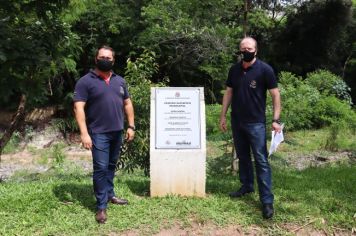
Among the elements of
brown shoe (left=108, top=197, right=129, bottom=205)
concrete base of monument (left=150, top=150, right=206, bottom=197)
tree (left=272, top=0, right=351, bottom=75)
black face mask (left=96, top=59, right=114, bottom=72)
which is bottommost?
brown shoe (left=108, top=197, right=129, bottom=205)

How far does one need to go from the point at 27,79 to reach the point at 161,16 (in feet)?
37.9

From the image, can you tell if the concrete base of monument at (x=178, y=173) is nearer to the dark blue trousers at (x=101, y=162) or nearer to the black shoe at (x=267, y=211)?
the dark blue trousers at (x=101, y=162)

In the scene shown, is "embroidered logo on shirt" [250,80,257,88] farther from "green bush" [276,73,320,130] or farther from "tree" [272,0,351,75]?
"tree" [272,0,351,75]

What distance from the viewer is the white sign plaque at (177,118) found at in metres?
5.84

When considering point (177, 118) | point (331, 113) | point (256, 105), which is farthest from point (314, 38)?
point (256, 105)

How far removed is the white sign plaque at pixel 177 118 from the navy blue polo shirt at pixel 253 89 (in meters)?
0.62

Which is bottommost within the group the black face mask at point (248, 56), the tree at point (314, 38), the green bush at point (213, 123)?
the green bush at point (213, 123)

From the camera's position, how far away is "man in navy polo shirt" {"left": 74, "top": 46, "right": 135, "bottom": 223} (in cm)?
516

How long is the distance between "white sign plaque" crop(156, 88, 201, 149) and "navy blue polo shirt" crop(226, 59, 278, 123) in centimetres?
62

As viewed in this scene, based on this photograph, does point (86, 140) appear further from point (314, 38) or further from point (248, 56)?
point (314, 38)

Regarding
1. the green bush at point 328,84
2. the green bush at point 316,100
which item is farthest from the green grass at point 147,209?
the green bush at point 328,84

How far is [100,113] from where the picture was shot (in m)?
5.23

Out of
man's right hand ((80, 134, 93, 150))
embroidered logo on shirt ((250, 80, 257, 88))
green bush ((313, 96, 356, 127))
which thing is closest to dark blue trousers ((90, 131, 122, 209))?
man's right hand ((80, 134, 93, 150))

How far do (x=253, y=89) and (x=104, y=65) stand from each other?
1669mm
